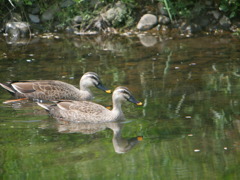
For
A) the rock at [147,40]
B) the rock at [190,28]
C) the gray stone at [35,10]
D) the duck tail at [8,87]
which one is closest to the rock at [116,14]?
the rock at [147,40]

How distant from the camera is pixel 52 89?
11867 millimetres

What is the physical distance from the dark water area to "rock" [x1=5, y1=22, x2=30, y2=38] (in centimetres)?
233

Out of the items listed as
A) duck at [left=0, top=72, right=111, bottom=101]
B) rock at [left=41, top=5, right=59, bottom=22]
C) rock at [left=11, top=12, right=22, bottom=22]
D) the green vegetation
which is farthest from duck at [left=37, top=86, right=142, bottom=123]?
rock at [left=41, top=5, right=59, bottom=22]

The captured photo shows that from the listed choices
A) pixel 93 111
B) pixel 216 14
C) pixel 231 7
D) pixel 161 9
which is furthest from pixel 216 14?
pixel 93 111

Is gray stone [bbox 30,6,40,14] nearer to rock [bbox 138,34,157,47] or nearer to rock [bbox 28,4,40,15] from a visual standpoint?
rock [bbox 28,4,40,15]

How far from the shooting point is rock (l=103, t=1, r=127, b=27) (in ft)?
62.2

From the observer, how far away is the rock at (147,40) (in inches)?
673

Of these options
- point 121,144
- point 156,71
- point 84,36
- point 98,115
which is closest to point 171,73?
point 156,71

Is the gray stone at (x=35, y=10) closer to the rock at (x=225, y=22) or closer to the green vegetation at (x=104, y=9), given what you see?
the green vegetation at (x=104, y=9)

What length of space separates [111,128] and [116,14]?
954cm

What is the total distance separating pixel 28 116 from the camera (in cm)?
1056

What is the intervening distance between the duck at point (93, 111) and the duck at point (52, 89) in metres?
1.15

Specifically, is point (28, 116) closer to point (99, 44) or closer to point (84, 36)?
point (99, 44)

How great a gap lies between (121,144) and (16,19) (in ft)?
37.8
